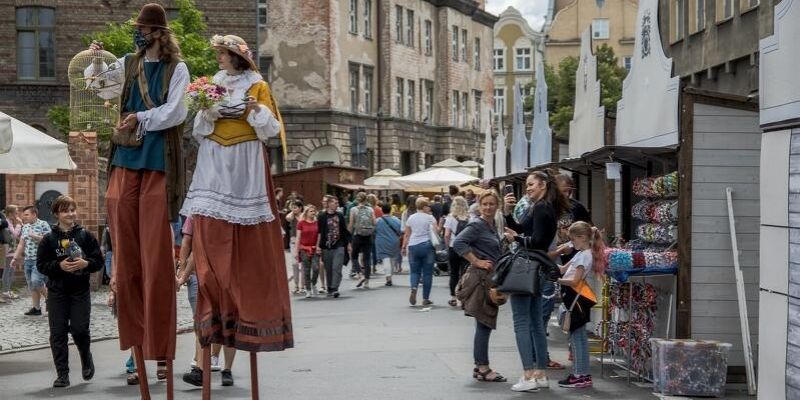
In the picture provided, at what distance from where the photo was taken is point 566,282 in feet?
39.4

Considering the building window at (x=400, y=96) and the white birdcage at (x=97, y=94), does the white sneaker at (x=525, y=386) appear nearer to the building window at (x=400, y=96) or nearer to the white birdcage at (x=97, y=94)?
the white birdcage at (x=97, y=94)

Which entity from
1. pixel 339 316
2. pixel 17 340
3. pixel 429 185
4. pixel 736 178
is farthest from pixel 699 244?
pixel 429 185

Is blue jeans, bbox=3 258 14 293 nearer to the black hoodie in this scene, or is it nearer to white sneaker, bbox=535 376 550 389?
the black hoodie

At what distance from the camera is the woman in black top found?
1165 centimetres

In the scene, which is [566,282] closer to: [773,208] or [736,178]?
[736,178]

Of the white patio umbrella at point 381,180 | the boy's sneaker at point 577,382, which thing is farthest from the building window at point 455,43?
the boy's sneaker at point 577,382

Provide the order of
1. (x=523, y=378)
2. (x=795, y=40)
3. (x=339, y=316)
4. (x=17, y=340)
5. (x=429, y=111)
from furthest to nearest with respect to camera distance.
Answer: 1. (x=429, y=111)
2. (x=339, y=316)
3. (x=17, y=340)
4. (x=523, y=378)
5. (x=795, y=40)

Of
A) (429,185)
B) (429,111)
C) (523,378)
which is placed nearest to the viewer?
(523,378)

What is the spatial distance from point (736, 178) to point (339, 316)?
9406 millimetres

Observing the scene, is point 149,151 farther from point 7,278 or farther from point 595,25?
point 595,25

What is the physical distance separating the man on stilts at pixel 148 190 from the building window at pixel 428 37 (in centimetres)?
6274

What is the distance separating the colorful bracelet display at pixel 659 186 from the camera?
1212 centimetres

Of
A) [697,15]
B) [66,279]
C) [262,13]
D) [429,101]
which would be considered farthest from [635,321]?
[429,101]

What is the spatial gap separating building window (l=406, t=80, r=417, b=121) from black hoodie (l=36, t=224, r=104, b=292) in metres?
56.6
